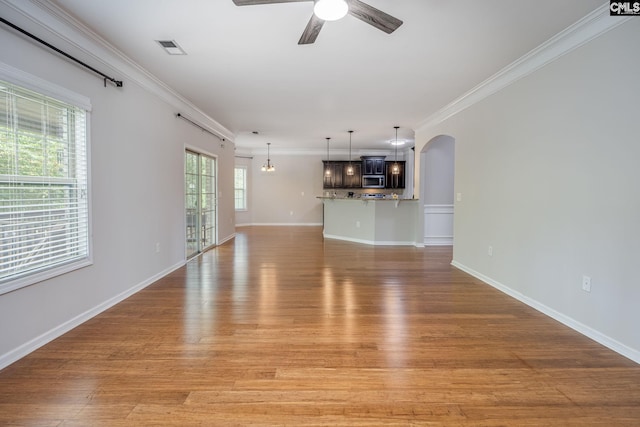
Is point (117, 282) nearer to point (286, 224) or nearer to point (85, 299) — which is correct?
point (85, 299)

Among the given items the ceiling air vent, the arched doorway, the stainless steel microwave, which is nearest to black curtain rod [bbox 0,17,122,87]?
the ceiling air vent

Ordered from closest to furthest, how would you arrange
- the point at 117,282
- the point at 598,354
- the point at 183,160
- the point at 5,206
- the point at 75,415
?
the point at 75,415, the point at 5,206, the point at 598,354, the point at 117,282, the point at 183,160

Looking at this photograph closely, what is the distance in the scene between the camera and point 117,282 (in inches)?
130

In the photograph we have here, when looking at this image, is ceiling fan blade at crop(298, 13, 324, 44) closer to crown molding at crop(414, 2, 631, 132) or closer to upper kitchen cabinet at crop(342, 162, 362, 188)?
crown molding at crop(414, 2, 631, 132)

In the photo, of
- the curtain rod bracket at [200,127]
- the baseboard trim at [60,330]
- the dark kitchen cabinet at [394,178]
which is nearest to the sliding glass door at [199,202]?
the curtain rod bracket at [200,127]

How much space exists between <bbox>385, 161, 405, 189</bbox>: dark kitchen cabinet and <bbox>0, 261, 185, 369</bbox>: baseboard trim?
804 centimetres

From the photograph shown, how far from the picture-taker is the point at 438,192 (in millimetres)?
6918

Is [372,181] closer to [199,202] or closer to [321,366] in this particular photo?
[199,202]

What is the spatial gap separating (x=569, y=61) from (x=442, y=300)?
2.57 m

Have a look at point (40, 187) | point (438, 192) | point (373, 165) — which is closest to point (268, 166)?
point (373, 165)

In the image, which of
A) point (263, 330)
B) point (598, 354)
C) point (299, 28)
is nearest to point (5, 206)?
point (263, 330)

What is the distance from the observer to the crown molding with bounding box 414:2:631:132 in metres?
2.43

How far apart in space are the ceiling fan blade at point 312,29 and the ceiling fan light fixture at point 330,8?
12 cm

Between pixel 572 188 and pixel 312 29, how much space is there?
260 cm
